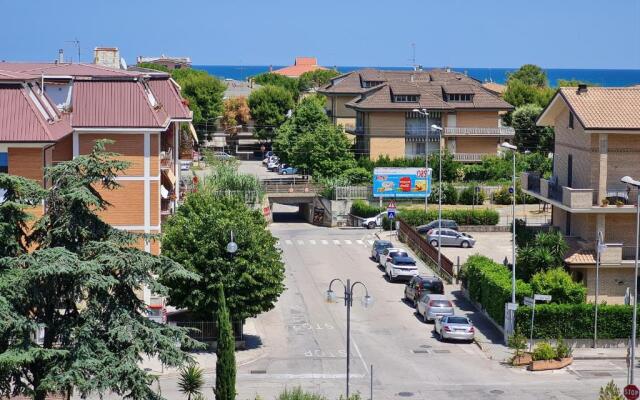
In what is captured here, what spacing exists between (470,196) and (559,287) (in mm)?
36538

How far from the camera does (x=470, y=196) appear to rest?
8331 cm

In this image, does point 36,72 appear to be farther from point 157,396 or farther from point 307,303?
point 157,396

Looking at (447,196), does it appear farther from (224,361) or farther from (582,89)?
(224,361)

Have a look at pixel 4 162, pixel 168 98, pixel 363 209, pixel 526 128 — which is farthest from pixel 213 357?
pixel 526 128

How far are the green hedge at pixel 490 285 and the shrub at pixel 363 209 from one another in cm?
2381

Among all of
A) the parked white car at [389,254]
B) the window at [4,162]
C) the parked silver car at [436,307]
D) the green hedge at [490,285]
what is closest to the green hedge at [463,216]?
the parked white car at [389,254]

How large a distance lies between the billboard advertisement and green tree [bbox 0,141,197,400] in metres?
54.7

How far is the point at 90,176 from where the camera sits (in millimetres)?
27922

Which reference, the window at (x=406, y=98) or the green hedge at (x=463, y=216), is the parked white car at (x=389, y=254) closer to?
the green hedge at (x=463, y=216)

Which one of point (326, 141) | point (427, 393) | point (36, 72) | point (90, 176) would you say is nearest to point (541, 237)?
point (427, 393)

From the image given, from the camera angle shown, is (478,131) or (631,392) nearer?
(631,392)

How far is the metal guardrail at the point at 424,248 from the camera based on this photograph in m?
59.2

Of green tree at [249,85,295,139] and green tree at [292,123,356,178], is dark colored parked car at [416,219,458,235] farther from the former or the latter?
green tree at [249,85,295,139]

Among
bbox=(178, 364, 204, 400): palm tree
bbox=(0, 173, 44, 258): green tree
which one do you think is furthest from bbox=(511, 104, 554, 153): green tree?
bbox=(0, 173, 44, 258): green tree
